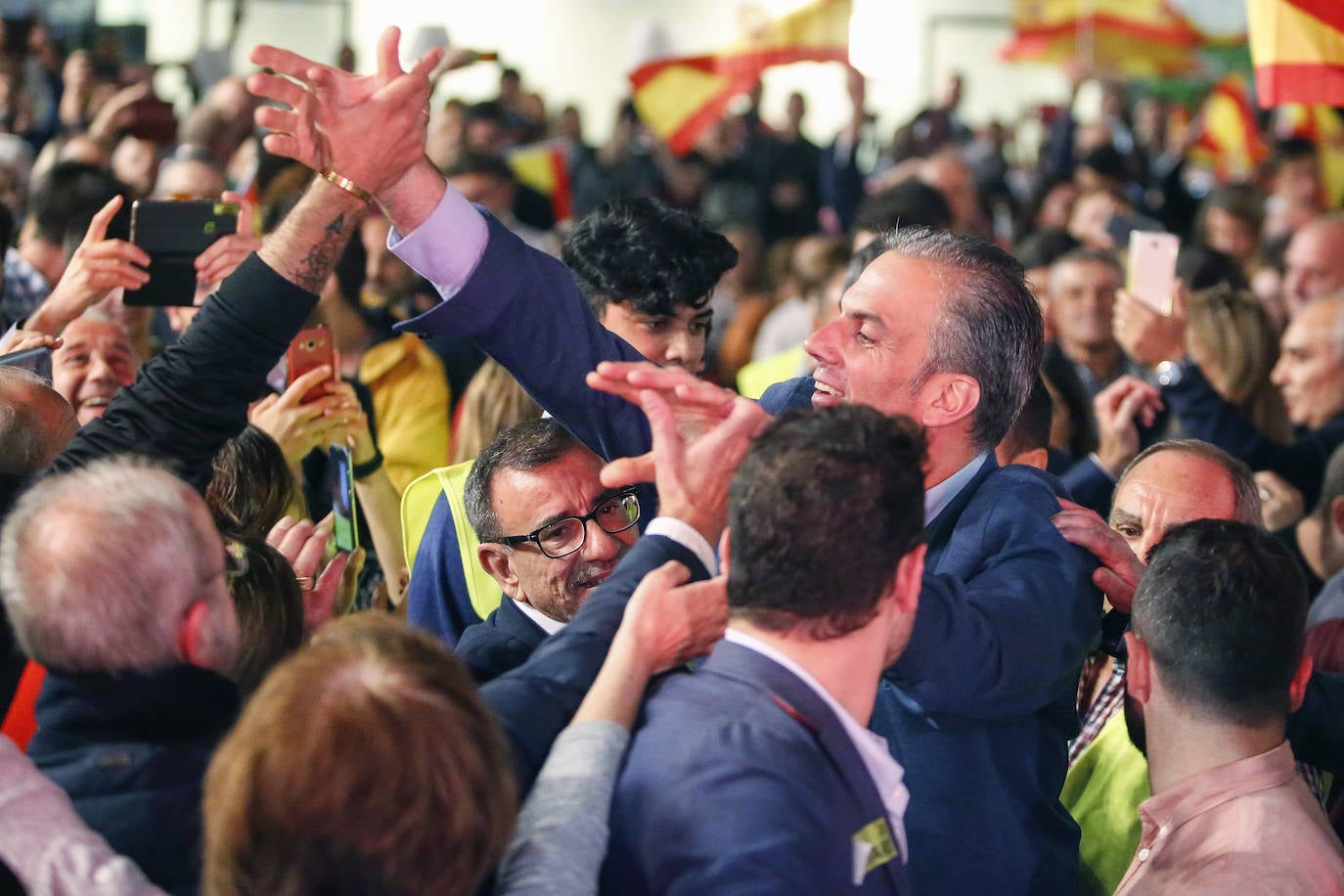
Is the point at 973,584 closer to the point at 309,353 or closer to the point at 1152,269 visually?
the point at 309,353

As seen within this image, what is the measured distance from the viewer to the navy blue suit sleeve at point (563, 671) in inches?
67.8

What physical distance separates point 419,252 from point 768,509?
0.69 metres

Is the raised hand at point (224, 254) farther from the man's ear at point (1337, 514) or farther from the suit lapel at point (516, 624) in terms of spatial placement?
the man's ear at point (1337, 514)

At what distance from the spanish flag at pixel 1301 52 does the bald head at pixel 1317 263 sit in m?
2.50

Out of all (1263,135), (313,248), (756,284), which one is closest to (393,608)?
(313,248)

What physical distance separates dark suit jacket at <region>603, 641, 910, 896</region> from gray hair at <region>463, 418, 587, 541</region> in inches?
36.2

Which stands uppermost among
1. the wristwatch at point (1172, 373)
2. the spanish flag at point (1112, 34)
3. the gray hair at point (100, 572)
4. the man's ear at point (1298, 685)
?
the gray hair at point (100, 572)

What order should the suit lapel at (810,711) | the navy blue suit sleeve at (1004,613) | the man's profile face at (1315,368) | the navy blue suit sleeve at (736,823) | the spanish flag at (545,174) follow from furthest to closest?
the spanish flag at (545,174) → the man's profile face at (1315,368) → the navy blue suit sleeve at (1004,613) → the suit lapel at (810,711) → the navy blue suit sleeve at (736,823)

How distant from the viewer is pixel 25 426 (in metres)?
2.38

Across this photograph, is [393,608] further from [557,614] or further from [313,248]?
[313,248]

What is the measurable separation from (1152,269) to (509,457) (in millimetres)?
2661

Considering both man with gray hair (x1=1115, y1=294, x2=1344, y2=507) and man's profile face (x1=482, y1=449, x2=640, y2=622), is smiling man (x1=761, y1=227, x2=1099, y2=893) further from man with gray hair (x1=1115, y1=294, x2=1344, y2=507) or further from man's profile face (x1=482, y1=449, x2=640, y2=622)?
man with gray hair (x1=1115, y1=294, x2=1344, y2=507)

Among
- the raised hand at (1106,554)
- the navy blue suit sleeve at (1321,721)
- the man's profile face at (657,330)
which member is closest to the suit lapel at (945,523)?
the raised hand at (1106,554)

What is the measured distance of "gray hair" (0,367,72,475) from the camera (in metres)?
2.35
